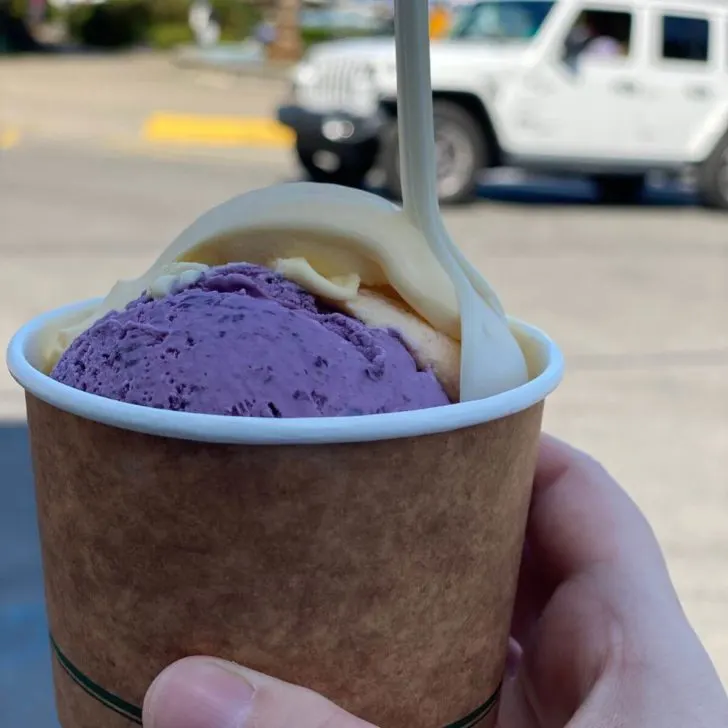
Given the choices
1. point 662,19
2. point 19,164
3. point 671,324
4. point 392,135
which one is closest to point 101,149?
point 19,164

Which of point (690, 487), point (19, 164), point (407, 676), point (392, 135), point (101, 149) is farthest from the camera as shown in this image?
point (101, 149)

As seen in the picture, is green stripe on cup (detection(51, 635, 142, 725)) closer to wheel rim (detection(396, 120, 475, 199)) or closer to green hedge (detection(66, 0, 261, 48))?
wheel rim (detection(396, 120, 475, 199))

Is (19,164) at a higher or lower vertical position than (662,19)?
A: lower

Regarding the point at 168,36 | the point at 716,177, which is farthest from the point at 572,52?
the point at 168,36

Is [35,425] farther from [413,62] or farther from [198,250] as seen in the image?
[413,62]

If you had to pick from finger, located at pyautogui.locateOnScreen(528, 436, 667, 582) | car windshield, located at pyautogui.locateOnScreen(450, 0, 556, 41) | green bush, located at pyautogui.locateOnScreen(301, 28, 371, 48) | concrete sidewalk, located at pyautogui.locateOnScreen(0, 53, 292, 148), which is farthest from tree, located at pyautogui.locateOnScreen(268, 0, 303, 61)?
finger, located at pyautogui.locateOnScreen(528, 436, 667, 582)

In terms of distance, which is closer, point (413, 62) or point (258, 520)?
point (258, 520)
